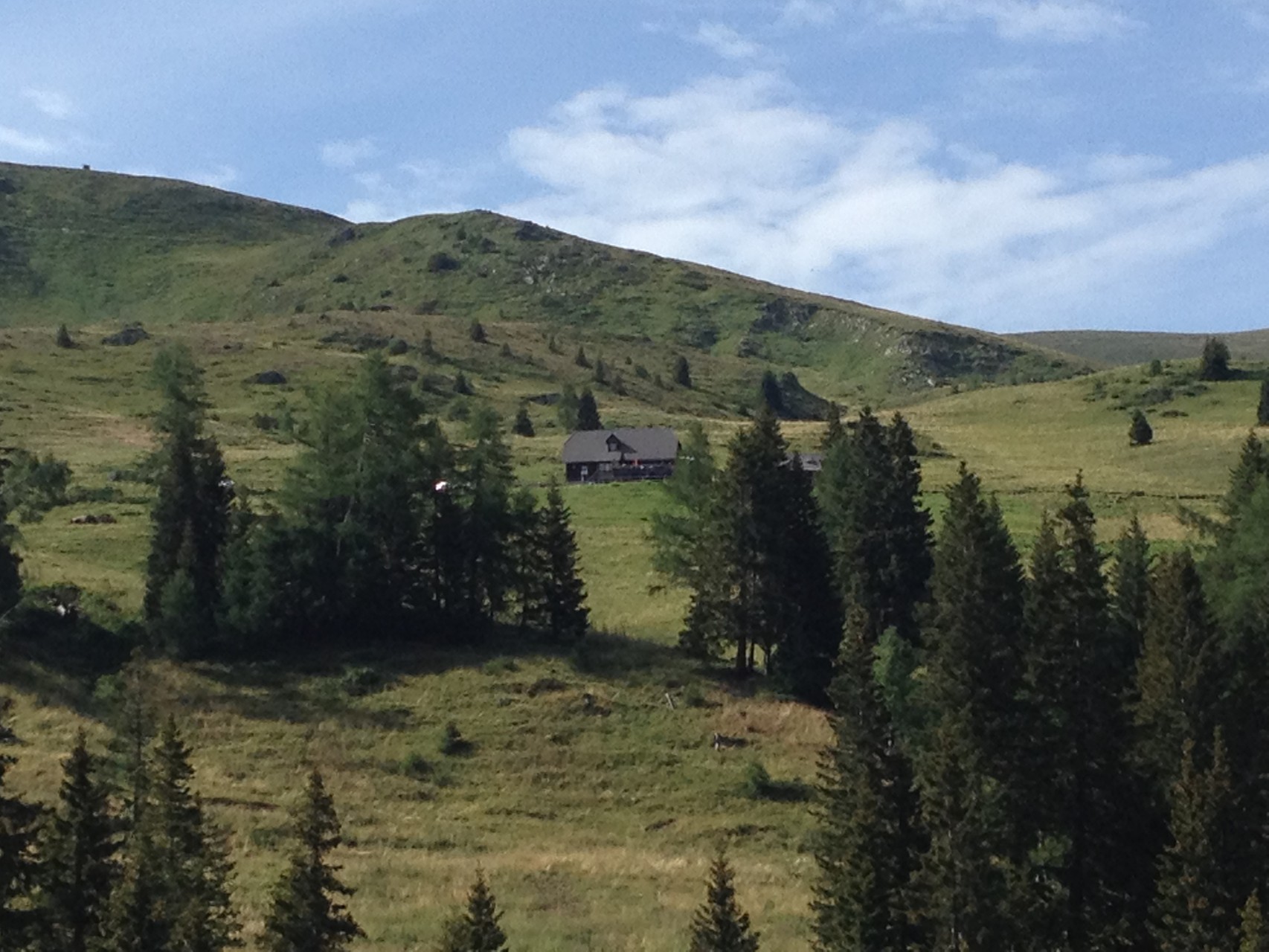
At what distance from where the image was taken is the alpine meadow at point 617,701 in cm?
3023

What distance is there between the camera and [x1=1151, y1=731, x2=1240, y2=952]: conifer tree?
31.0 m

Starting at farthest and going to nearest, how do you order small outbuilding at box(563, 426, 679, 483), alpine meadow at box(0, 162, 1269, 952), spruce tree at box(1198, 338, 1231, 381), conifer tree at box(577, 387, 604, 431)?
spruce tree at box(1198, 338, 1231, 381), conifer tree at box(577, 387, 604, 431), small outbuilding at box(563, 426, 679, 483), alpine meadow at box(0, 162, 1269, 952)

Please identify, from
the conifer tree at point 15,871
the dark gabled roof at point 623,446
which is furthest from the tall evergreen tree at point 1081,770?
the dark gabled roof at point 623,446

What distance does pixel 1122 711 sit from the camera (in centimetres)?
3794

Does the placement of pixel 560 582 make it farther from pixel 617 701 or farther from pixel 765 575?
pixel 765 575

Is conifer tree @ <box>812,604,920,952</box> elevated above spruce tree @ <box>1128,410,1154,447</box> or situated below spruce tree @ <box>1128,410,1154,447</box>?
below

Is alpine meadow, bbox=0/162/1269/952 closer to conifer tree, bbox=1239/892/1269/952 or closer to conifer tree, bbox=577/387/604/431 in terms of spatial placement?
conifer tree, bbox=1239/892/1269/952

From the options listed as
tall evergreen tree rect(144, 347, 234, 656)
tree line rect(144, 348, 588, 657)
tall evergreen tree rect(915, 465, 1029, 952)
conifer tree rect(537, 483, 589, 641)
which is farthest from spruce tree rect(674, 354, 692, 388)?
tall evergreen tree rect(915, 465, 1029, 952)

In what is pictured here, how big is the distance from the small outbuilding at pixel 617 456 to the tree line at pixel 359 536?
138 feet

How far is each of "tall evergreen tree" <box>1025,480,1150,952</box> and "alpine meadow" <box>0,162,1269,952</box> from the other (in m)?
0.10

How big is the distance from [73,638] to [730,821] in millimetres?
29925

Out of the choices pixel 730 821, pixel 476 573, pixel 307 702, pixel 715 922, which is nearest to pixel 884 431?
pixel 476 573

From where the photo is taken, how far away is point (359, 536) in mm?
64188

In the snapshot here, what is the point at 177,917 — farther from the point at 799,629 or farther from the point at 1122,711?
the point at 799,629
